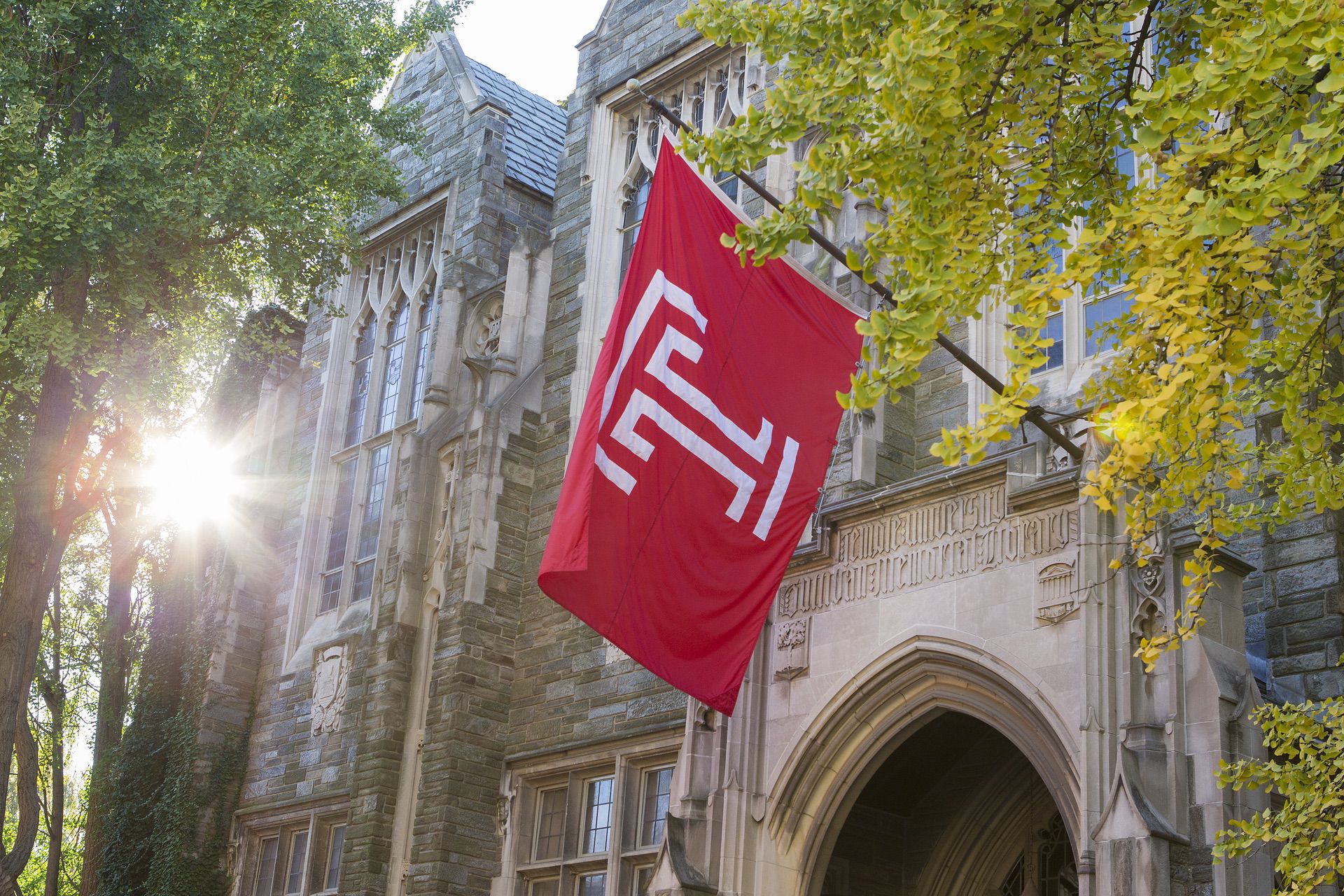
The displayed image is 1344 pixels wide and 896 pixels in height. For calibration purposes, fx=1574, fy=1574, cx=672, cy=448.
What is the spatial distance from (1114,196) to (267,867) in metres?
13.8

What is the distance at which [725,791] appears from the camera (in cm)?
1023

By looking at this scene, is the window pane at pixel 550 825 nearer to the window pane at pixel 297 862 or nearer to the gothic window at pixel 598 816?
the gothic window at pixel 598 816

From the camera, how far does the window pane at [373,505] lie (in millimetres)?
18859

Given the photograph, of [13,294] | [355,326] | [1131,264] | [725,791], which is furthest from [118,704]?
[1131,264]

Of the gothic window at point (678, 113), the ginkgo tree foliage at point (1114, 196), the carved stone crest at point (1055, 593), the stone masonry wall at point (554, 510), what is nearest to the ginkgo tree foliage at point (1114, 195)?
the ginkgo tree foliage at point (1114, 196)

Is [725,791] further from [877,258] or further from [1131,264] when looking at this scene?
[1131,264]

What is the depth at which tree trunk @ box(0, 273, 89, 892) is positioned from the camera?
44.1ft

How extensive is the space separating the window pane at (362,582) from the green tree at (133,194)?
11.7ft

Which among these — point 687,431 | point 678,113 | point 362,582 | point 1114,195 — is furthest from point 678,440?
point 362,582

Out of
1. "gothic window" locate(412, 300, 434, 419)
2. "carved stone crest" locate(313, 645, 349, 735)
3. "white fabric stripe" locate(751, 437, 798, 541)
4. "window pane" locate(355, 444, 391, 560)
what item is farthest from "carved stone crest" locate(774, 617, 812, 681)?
"window pane" locate(355, 444, 391, 560)

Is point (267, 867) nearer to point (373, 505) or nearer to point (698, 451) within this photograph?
point (373, 505)

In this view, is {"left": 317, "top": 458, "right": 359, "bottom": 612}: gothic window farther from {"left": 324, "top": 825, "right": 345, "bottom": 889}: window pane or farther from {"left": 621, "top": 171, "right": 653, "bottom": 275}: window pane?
{"left": 621, "top": 171, "right": 653, "bottom": 275}: window pane

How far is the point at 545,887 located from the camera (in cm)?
1412

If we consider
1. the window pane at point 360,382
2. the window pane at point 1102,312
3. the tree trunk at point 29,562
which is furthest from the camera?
the window pane at point 360,382
